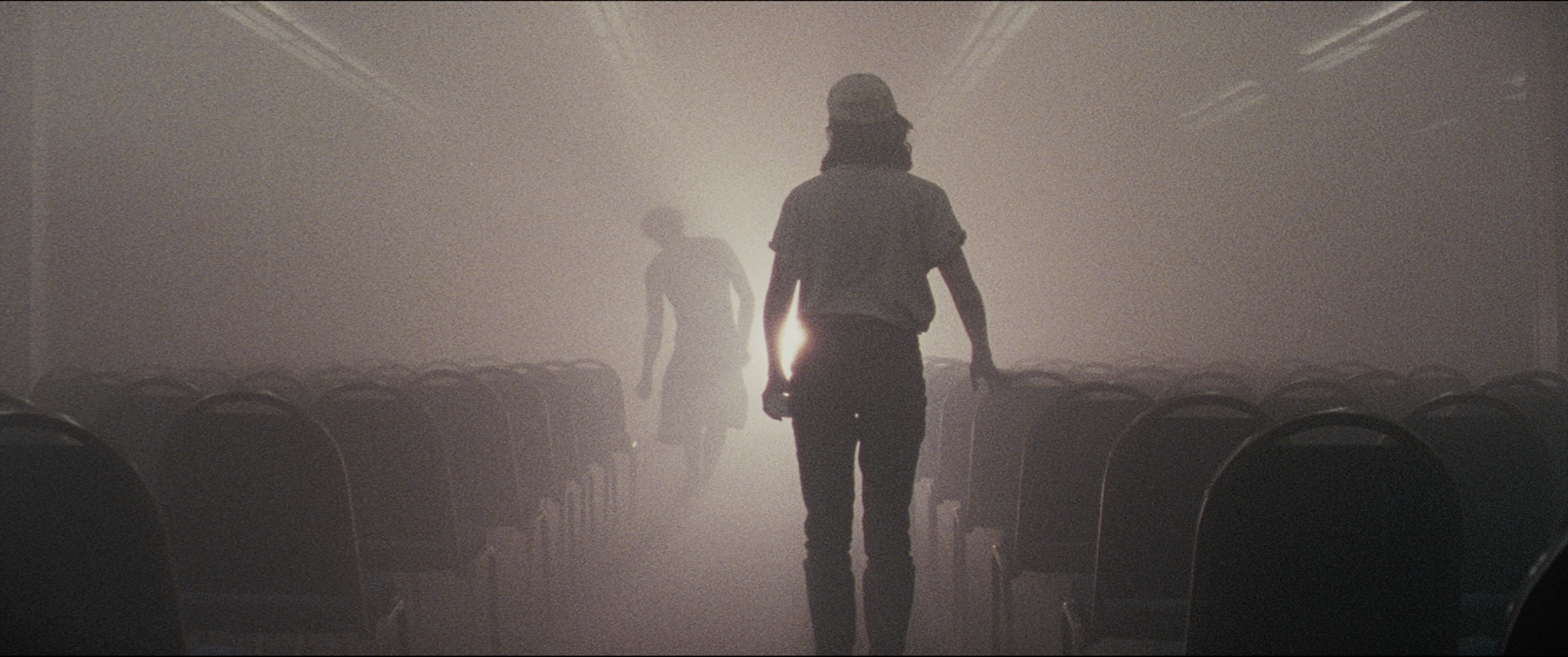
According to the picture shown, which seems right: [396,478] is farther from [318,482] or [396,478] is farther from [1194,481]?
[1194,481]

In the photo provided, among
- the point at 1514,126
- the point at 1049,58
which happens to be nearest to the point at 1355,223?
the point at 1514,126

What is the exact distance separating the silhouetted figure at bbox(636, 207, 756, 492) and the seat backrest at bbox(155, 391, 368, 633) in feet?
13.3

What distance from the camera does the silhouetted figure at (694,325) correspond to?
638 centimetres

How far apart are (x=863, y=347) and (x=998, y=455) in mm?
891

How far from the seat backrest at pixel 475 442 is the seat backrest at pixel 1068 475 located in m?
1.62

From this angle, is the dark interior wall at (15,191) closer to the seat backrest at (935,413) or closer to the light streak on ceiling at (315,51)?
the light streak on ceiling at (315,51)

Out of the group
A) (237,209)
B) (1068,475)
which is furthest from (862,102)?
(237,209)

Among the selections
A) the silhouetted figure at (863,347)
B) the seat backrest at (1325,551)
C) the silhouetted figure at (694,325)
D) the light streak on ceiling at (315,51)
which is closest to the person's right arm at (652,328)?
the silhouetted figure at (694,325)

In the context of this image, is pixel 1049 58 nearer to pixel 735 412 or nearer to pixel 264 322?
pixel 735 412

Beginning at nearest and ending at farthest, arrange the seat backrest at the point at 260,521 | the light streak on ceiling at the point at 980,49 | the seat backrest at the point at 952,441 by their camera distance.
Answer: the seat backrest at the point at 260,521, the seat backrest at the point at 952,441, the light streak on ceiling at the point at 980,49

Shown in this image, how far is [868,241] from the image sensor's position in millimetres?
2656

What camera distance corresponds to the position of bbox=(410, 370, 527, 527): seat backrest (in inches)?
126

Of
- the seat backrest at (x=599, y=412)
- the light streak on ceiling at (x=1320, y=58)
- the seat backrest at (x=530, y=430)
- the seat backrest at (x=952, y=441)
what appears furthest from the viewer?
the light streak on ceiling at (x=1320, y=58)

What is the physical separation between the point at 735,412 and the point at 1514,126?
612 centimetres
